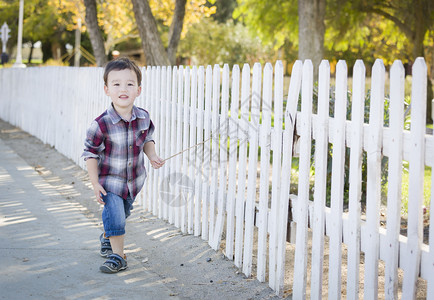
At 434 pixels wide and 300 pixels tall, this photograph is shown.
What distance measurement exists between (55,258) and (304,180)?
2.06 m

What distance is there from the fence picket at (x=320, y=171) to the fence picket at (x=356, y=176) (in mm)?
274

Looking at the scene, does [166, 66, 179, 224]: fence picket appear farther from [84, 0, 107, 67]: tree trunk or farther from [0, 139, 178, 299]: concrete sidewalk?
[84, 0, 107, 67]: tree trunk

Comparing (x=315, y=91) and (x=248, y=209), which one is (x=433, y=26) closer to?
(x=315, y=91)

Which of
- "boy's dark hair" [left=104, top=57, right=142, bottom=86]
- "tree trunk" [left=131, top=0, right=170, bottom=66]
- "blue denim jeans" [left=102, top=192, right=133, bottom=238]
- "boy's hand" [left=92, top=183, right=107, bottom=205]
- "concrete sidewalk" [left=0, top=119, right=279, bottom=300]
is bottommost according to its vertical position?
"concrete sidewalk" [left=0, top=119, right=279, bottom=300]

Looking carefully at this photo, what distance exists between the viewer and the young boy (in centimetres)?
447

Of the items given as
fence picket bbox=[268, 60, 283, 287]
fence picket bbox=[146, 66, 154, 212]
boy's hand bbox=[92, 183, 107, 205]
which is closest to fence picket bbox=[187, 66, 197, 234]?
fence picket bbox=[146, 66, 154, 212]

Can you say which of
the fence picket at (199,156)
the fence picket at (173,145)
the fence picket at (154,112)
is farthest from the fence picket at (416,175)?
the fence picket at (154,112)

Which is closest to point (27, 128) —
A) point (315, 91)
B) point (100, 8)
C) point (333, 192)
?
point (315, 91)

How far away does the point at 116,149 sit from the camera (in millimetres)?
4535

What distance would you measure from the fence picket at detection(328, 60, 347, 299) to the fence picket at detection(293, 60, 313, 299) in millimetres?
290

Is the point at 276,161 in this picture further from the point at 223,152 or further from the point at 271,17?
the point at 271,17

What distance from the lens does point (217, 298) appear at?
4215 millimetres

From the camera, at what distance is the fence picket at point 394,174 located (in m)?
3.13

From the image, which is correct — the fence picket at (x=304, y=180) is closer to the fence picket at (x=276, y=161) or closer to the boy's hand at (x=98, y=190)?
the fence picket at (x=276, y=161)
